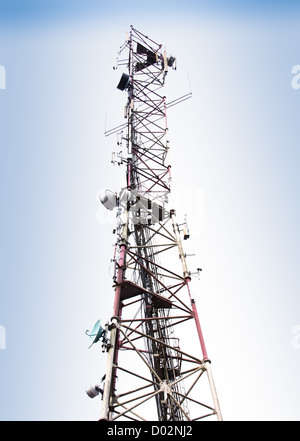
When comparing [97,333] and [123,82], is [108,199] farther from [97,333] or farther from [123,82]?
[123,82]

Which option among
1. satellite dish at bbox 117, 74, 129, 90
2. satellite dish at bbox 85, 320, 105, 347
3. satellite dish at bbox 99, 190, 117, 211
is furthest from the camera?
→ satellite dish at bbox 117, 74, 129, 90

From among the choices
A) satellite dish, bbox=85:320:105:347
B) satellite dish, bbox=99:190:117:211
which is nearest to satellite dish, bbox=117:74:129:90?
satellite dish, bbox=99:190:117:211

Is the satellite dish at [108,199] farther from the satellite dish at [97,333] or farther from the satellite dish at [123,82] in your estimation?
the satellite dish at [123,82]

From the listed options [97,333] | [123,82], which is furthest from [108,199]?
[123,82]

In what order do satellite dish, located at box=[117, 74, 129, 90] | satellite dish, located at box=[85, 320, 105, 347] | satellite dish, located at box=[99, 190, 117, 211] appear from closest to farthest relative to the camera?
satellite dish, located at box=[85, 320, 105, 347] < satellite dish, located at box=[99, 190, 117, 211] < satellite dish, located at box=[117, 74, 129, 90]

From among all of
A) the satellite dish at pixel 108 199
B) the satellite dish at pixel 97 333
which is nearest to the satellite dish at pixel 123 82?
the satellite dish at pixel 108 199

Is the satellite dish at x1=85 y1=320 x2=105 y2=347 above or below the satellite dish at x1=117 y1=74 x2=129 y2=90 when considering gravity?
below

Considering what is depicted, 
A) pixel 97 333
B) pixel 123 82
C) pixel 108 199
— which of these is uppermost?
pixel 123 82

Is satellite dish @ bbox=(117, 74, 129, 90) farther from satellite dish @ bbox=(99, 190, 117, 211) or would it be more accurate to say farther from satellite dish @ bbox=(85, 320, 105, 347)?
satellite dish @ bbox=(85, 320, 105, 347)
